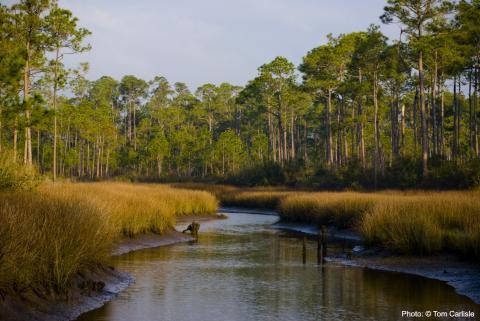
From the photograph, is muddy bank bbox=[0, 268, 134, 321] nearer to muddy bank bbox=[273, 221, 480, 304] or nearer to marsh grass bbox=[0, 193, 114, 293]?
marsh grass bbox=[0, 193, 114, 293]

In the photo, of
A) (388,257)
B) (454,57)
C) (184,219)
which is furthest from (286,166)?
(388,257)

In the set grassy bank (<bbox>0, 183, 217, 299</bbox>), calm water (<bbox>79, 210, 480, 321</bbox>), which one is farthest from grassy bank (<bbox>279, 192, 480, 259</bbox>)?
grassy bank (<bbox>0, 183, 217, 299</bbox>)

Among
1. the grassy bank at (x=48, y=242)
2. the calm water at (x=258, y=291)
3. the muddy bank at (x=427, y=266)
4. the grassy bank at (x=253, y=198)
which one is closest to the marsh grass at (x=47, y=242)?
the grassy bank at (x=48, y=242)

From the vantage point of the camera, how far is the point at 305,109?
94.4 metres

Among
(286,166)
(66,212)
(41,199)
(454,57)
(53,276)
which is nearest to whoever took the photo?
(53,276)

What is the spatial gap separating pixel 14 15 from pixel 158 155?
2177 inches

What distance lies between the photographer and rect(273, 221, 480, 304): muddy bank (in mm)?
15046

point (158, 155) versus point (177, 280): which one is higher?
point (158, 155)

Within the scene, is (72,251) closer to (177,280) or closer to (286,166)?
(177,280)

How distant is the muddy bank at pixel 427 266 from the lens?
49.4 ft

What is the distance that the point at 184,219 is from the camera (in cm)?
3647

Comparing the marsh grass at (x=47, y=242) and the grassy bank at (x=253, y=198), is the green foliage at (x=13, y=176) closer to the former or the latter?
the marsh grass at (x=47, y=242)

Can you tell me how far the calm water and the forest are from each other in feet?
20.0

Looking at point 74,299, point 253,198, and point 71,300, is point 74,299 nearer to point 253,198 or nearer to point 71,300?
point 71,300
